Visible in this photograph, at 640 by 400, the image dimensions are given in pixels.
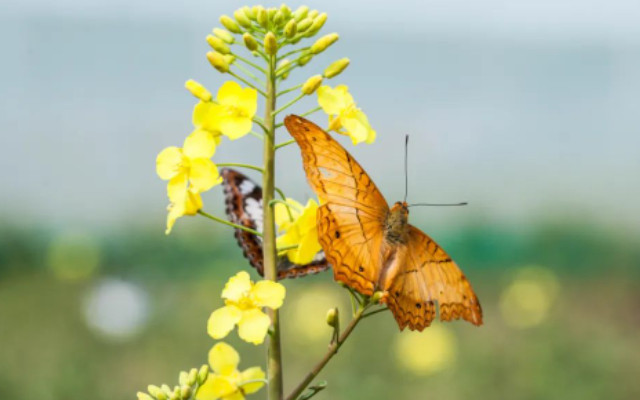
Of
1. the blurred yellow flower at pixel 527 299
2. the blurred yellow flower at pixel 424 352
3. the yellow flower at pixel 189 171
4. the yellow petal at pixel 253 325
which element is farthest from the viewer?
the blurred yellow flower at pixel 527 299

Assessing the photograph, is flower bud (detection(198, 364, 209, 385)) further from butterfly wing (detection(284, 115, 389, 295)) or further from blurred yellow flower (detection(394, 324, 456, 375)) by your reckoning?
blurred yellow flower (detection(394, 324, 456, 375))

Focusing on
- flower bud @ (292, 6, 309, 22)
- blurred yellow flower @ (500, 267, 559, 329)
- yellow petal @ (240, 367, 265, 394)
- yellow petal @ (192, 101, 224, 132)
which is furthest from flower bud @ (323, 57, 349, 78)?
blurred yellow flower @ (500, 267, 559, 329)

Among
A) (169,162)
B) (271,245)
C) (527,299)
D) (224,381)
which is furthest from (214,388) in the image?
(527,299)

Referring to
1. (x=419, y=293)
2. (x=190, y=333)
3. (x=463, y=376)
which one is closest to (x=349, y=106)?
(x=419, y=293)

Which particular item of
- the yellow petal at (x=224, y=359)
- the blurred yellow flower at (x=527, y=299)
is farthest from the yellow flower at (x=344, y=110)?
the blurred yellow flower at (x=527, y=299)

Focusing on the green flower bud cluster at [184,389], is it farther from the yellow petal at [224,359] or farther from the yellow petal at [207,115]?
the yellow petal at [207,115]

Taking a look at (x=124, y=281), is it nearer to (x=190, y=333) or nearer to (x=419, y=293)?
(x=190, y=333)
